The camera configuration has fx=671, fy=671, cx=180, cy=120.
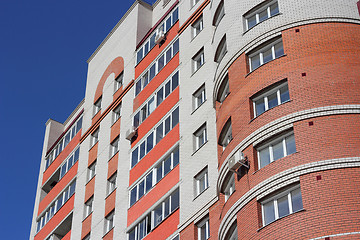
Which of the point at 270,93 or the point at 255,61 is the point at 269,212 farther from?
the point at 255,61

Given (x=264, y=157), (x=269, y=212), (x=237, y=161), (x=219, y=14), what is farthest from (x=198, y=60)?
(x=269, y=212)

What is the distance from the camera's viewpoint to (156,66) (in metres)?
43.2

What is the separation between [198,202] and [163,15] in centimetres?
1847

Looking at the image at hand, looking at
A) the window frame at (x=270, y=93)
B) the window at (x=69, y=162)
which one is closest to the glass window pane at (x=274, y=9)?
the window frame at (x=270, y=93)

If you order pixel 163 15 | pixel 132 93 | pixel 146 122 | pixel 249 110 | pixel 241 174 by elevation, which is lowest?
pixel 241 174

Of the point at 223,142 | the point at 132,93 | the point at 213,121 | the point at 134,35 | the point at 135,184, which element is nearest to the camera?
the point at 223,142

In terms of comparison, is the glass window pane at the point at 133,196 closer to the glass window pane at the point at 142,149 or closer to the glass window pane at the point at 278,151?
the glass window pane at the point at 142,149

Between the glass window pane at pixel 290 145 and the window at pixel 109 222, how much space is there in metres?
17.8

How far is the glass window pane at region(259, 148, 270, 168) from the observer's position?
87.6 feet

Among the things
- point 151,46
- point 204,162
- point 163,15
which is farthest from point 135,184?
point 163,15

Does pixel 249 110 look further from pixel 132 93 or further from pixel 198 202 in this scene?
pixel 132 93

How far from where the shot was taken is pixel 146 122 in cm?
4138

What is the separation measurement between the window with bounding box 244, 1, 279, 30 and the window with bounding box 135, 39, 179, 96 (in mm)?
10217

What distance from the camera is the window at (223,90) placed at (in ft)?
104
